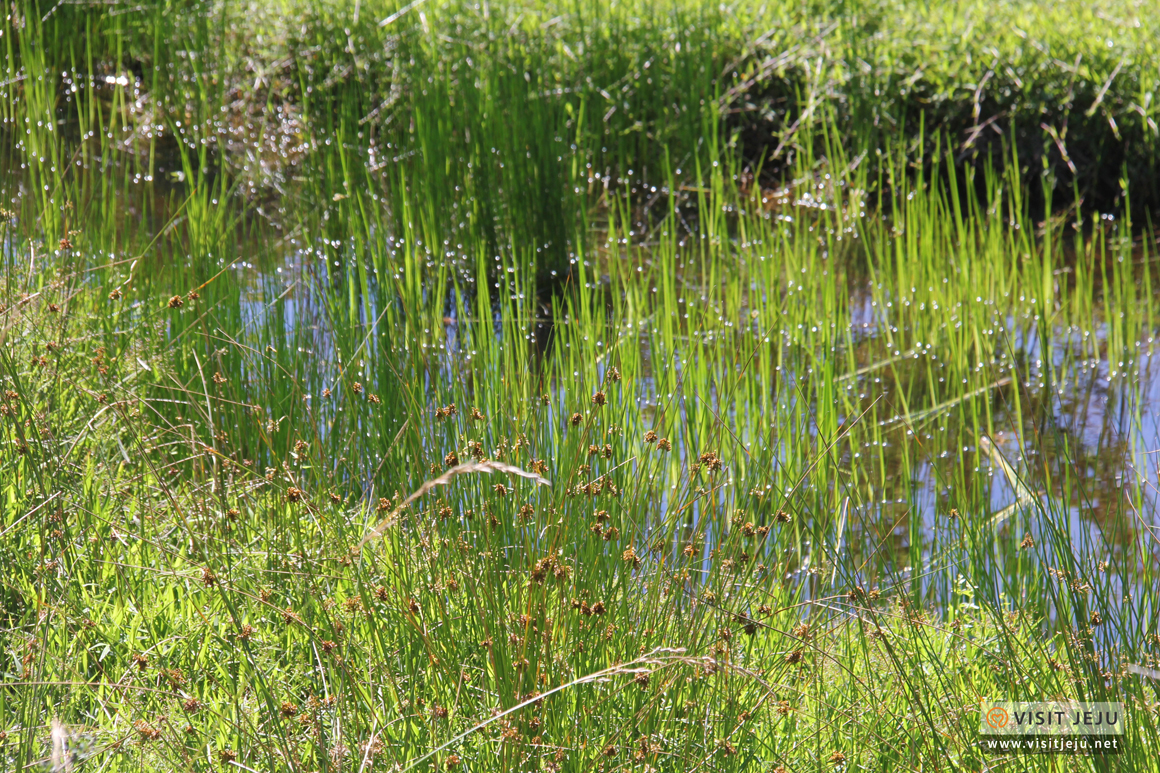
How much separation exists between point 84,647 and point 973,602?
6.06 ft

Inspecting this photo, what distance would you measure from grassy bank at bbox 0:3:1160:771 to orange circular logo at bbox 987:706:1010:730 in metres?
0.03

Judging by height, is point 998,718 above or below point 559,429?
below

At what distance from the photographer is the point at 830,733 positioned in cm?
160

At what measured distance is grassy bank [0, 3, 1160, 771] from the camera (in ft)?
4.83

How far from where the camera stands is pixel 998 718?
1535 millimetres

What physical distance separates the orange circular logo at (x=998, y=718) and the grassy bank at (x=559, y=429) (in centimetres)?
3

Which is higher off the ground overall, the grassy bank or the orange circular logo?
the grassy bank

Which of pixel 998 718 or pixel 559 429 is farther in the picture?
pixel 559 429

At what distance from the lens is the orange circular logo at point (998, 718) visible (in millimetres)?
1527

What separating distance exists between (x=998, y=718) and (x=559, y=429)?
90cm

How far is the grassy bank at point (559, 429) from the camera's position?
1471 mm

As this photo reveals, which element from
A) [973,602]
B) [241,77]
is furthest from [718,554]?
[241,77]

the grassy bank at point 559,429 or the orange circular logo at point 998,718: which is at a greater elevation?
the grassy bank at point 559,429

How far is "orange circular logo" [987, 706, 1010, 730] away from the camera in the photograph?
1.53m
